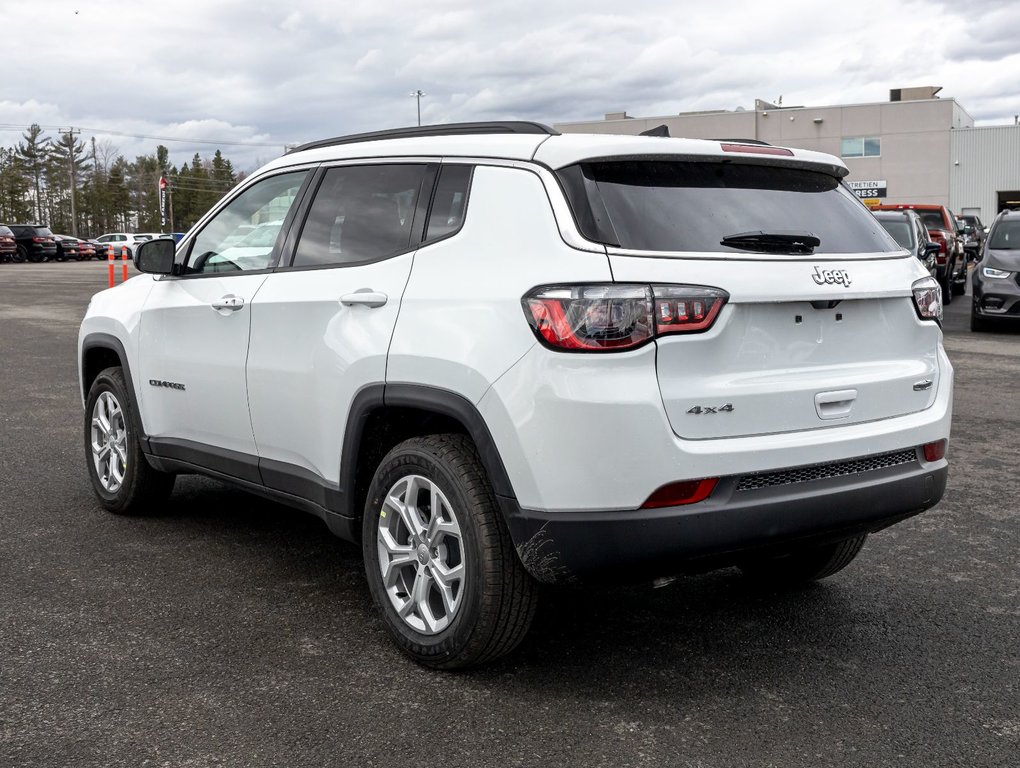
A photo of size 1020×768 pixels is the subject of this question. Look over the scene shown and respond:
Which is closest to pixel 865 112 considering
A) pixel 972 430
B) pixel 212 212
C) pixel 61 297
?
pixel 61 297

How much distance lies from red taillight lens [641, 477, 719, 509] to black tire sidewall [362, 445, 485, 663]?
58 cm

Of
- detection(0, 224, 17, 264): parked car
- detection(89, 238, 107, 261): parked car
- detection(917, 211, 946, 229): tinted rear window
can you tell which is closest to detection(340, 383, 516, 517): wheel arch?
detection(917, 211, 946, 229): tinted rear window

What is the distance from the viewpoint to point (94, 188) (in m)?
120

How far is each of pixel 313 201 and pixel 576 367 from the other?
1785 millimetres

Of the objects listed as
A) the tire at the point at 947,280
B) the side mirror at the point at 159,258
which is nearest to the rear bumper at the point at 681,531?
the side mirror at the point at 159,258

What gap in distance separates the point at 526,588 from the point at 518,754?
563mm

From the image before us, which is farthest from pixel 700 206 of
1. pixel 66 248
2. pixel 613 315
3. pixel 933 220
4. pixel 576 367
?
pixel 66 248

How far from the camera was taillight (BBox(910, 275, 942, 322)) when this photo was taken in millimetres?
3912

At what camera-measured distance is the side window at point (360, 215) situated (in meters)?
4.07

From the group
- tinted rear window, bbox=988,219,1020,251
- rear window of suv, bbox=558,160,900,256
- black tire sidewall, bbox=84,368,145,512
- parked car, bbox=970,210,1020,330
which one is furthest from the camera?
tinted rear window, bbox=988,219,1020,251

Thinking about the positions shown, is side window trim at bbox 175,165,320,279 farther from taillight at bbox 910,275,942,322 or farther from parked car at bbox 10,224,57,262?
parked car at bbox 10,224,57,262

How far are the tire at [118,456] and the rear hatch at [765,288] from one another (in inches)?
123

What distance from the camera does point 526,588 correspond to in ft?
11.8

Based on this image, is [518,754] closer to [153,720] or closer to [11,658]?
[153,720]
